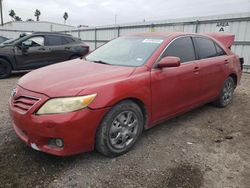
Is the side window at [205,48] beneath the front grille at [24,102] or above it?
above

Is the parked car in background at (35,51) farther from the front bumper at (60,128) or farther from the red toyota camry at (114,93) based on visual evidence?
the front bumper at (60,128)

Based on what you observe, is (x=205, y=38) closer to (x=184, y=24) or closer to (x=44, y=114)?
(x=44, y=114)

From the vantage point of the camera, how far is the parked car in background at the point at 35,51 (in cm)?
830

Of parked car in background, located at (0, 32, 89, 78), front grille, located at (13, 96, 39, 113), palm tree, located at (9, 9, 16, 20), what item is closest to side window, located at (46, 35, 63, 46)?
parked car in background, located at (0, 32, 89, 78)

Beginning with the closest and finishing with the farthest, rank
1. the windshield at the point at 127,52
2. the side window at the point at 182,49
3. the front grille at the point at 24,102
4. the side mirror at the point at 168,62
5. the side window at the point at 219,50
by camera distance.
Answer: the front grille at the point at 24,102 → the side mirror at the point at 168,62 → the windshield at the point at 127,52 → the side window at the point at 182,49 → the side window at the point at 219,50

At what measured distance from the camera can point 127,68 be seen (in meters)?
3.20

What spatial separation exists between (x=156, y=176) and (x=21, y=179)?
4.79 ft

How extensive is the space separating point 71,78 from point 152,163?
1430 mm

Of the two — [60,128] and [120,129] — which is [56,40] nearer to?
[120,129]

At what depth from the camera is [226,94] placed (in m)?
5.08

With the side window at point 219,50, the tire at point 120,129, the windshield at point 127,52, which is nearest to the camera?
the tire at point 120,129

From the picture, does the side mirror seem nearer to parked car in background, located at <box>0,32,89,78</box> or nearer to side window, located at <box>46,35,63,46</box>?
parked car in background, located at <box>0,32,89,78</box>

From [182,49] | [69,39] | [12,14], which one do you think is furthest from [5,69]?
[12,14]

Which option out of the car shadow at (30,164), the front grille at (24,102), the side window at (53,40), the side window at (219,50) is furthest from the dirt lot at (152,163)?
the side window at (53,40)
